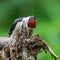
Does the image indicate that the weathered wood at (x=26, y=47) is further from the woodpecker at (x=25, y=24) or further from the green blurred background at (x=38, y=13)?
the green blurred background at (x=38, y=13)

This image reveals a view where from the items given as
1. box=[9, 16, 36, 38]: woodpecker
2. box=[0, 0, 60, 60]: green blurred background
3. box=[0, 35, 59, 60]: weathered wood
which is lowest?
box=[0, 35, 59, 60]: weathered wood

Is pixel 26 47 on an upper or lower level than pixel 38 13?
lower

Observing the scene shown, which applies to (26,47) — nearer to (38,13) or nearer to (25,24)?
(25,24)

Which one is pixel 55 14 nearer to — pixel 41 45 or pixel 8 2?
pixel 8 2

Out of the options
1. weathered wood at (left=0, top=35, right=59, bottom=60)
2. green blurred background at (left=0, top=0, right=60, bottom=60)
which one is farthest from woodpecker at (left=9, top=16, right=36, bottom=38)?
green blurred background at (left=0, top=0, right=60, bottom=60)

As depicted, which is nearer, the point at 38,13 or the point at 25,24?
the point at 25,24

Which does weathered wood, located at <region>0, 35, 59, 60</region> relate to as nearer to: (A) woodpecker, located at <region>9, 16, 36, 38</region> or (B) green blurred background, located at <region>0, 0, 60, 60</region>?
(A) woodpecker, located at <region>9, 16, 36, 38</region>

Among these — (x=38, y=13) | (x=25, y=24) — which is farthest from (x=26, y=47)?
(x=38, y=13)

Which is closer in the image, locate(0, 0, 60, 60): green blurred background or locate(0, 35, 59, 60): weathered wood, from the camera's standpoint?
locate(0, 35, 59, 60): weathered wood

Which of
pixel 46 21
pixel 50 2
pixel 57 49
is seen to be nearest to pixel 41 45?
pixel 57 49

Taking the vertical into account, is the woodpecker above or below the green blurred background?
below
